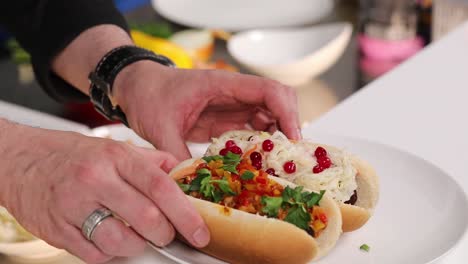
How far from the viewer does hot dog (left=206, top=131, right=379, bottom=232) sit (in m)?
1.15

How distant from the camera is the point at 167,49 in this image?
2354mm

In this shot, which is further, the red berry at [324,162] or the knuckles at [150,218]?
the red berry at [324,162]

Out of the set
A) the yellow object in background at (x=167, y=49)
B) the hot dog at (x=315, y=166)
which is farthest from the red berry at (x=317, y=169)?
the yellow object in background at (x=167, y=49)

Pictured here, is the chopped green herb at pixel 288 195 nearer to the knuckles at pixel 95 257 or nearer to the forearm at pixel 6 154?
the knuckles at pixel 95 257

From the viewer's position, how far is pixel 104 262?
107 cm

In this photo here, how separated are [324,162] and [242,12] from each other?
5.30 ft

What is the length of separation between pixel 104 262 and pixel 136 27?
1576 millimetres

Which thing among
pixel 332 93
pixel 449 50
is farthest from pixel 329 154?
pixel 332 93

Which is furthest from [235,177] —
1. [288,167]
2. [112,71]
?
[112,71]

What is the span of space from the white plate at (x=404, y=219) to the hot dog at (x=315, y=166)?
32 mm

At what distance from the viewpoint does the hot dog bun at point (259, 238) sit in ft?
3.33

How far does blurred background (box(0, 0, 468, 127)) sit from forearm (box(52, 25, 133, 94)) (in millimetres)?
597

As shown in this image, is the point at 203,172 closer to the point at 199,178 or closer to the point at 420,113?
the point at 199,178

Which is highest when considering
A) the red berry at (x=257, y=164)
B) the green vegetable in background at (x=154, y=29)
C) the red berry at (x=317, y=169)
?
the red berry at (x=317, y=169)
